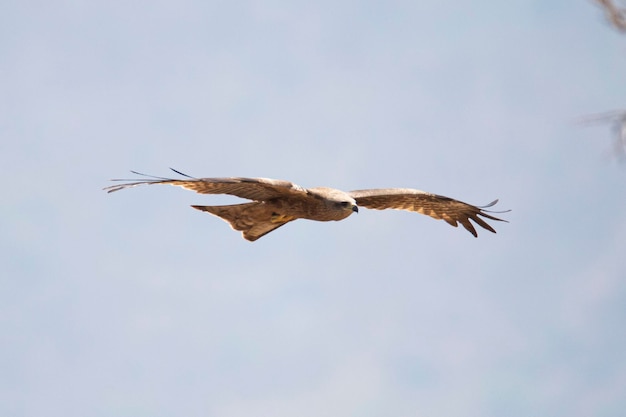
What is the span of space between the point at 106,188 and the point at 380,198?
15.5 ft

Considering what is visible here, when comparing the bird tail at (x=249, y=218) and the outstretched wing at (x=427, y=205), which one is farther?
the outstretched wing at (x=427, y=205)

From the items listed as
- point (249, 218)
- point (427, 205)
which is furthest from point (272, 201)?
point (427, 205)

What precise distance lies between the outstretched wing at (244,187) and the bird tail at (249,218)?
248 mm

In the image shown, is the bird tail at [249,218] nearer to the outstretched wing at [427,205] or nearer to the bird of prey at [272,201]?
the bird of prey at [272,201]

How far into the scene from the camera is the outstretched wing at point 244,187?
10.3m

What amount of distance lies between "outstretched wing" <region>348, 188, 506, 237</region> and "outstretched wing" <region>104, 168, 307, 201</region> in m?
1.75

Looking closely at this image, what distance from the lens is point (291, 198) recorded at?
11.4 m

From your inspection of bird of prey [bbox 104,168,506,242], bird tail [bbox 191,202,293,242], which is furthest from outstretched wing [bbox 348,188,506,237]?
bird tail [bbox 191,202,293,242]

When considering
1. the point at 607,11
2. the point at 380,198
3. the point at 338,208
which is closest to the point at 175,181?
the point at 338,208

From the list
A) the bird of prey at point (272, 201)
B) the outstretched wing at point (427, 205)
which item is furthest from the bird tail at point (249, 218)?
the outstretched wing at point (427, 205)

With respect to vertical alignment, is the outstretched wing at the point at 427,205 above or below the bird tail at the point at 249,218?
above

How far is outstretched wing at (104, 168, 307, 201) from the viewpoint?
10.3m

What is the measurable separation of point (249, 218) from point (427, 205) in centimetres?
323

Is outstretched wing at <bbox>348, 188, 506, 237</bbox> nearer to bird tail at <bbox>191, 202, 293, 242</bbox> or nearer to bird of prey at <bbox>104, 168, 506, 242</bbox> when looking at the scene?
bird of prey at <bbox>104, 168, 506, 242</bbox>
